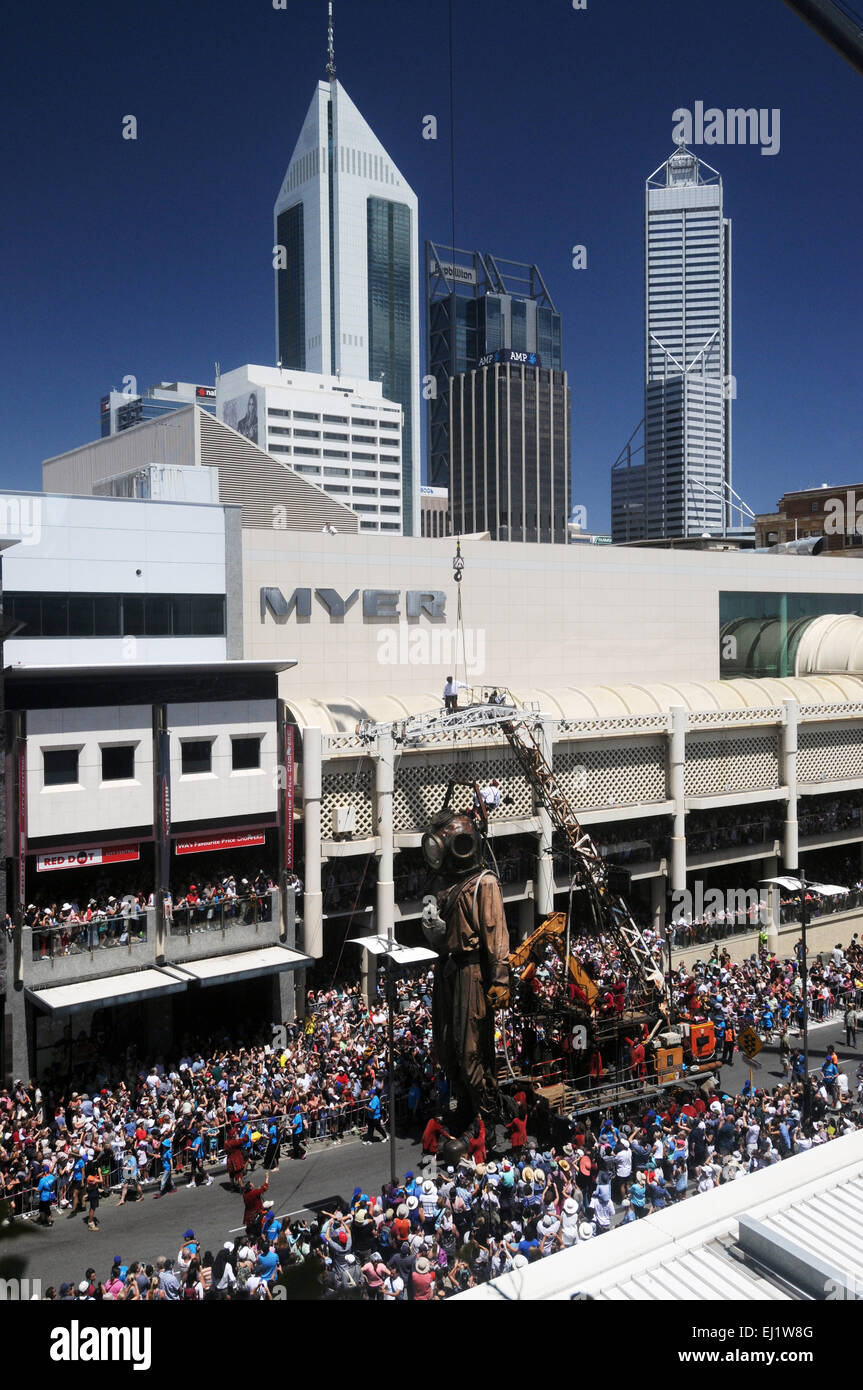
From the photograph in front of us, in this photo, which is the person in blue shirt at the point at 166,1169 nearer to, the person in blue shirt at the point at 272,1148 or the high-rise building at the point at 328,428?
the person in blue shirt at the point at 272,1148

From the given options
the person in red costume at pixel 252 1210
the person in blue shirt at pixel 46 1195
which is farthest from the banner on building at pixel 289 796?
the person in red costume at pixel 252 1210

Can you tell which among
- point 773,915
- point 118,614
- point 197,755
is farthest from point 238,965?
point 773,915

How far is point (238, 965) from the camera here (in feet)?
91.0

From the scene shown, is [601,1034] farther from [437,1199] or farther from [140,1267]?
[140,1267]

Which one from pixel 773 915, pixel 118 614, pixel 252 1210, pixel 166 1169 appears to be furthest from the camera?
pixel 773 915

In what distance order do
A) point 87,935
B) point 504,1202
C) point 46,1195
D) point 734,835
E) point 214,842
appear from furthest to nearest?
1. point 734,835
2. point 214,842
3. point 87,935
4. point 46,1195
5. point 504,1202

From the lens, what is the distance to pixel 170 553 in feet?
104

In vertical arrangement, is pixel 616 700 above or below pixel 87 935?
above

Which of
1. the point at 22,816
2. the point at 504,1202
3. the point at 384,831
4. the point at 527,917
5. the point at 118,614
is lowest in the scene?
the point at 504,1202

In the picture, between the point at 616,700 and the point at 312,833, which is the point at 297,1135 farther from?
the point at 616,700

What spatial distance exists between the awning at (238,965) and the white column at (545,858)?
31.4 ft

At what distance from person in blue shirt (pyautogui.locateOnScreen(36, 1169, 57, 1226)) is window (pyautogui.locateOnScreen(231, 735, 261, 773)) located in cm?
1167

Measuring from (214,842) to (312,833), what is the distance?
2.74 metres

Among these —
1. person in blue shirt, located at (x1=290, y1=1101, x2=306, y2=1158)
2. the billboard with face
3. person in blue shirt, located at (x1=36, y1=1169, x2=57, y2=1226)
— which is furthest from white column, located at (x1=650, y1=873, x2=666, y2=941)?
the billboard with face
